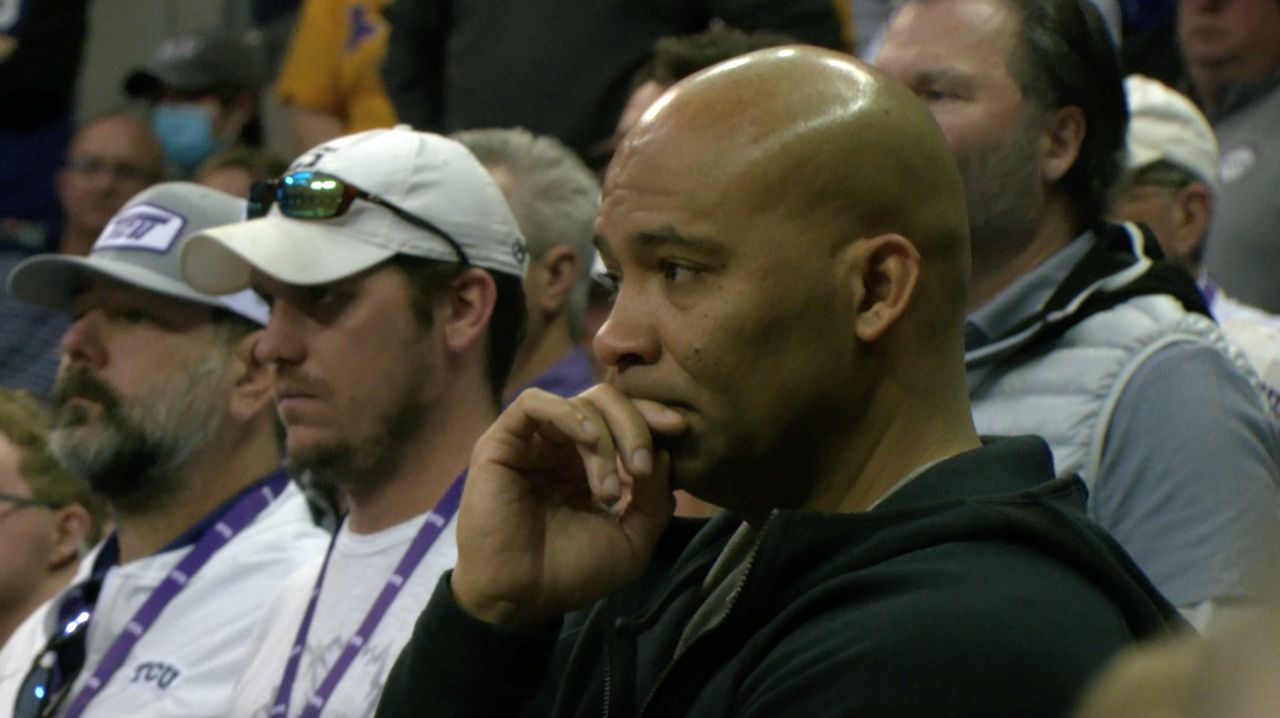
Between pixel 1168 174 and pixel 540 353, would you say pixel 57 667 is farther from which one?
pixel 1168 174

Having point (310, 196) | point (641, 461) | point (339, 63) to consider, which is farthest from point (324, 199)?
point (339, 63)

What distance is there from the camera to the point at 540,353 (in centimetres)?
386

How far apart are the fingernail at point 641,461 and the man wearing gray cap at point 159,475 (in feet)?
5.68

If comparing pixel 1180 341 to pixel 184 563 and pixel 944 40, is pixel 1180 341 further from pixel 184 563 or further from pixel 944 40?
pixel 184 563

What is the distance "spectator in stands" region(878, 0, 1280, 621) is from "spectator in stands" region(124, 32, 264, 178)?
11.4 ft

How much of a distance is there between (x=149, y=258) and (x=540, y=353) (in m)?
0.81

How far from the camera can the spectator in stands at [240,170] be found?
15.6 ft

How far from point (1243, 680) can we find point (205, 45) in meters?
6.00

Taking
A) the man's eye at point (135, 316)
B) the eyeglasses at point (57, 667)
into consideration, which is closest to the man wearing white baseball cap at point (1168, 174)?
the man's eye at point (135, 316)

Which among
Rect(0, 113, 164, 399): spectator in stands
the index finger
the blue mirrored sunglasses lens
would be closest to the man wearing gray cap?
the blue mirrored sunglasses lens

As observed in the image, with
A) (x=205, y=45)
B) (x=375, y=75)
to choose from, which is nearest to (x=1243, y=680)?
(x=375, y=75)

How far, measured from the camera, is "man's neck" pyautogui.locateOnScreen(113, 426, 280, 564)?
3.80 metres

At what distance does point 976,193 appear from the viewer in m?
2.93

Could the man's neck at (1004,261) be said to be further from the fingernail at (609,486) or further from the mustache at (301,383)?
the fingernail at (609,486)
